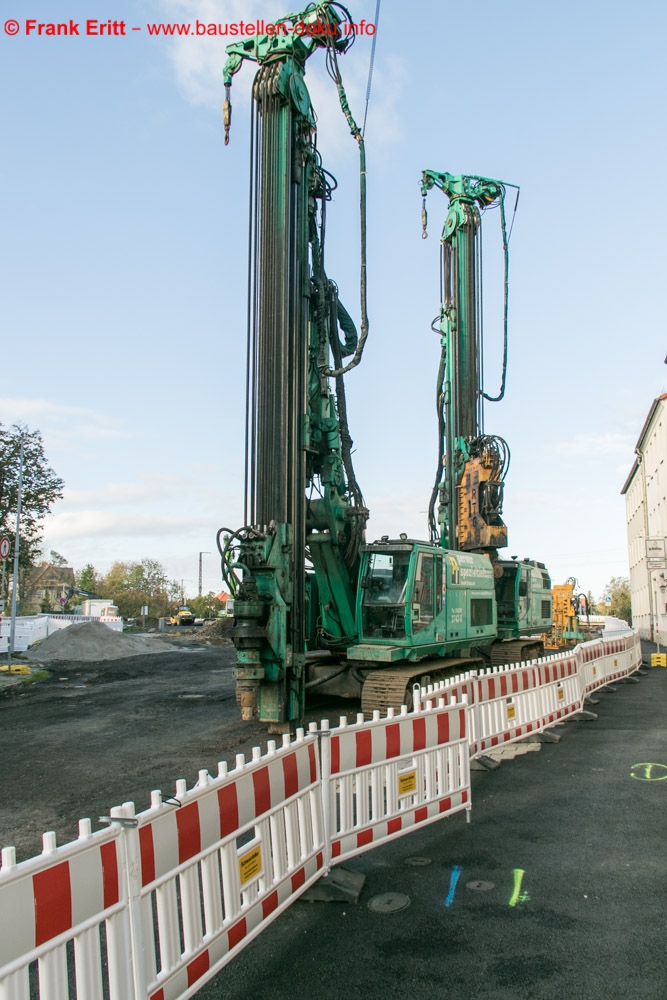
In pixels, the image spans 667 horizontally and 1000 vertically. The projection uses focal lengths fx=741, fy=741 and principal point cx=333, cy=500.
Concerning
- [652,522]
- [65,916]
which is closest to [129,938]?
[65,916]

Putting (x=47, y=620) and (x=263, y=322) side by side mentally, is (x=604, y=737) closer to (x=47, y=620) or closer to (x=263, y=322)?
(x=263, y=322)

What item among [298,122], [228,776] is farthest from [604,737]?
[298,122]

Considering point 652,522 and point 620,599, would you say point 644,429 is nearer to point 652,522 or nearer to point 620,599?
point 652,522

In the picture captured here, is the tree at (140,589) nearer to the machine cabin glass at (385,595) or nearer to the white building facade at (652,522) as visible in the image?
the white building facade at (652,522)

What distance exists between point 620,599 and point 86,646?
244ft

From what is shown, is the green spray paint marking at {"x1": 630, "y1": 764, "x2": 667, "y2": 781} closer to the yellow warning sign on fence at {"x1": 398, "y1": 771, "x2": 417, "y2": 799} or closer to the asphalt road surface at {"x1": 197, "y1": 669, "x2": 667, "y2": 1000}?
the asphalt road surface at {"x1": 197, "y1": 669, "x2": 667, "y2": 1000}

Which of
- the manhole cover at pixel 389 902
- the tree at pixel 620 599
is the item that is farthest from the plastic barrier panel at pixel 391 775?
the tree at pixel 620 599

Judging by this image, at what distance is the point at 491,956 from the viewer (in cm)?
430

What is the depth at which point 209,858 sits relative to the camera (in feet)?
12.5

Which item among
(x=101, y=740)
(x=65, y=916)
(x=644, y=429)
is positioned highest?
(x=644, y=429)

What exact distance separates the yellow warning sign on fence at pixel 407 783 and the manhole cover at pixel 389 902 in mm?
955

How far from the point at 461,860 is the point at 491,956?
162cm

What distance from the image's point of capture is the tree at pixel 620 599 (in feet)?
273

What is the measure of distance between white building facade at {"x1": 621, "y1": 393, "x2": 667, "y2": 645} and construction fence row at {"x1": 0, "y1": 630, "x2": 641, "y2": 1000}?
2257cm
